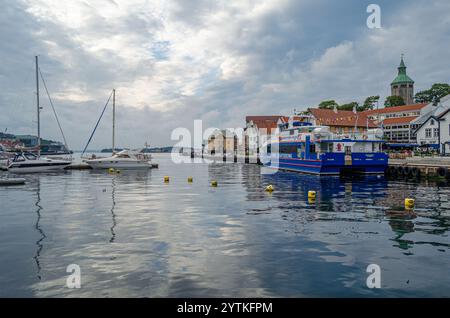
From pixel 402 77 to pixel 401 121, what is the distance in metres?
56.5

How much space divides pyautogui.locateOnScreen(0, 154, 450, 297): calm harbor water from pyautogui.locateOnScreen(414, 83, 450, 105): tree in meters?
97.3

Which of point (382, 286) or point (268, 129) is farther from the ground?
point (268, 129)

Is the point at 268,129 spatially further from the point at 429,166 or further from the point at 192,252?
the point at 192,252

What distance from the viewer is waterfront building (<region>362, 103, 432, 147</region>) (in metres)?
A: 80.7

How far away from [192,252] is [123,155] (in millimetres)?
48428

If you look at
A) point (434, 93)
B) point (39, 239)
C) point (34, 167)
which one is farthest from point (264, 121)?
point (39, 239)

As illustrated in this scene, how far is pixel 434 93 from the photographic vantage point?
103312 millimetres

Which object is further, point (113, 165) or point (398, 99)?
point (398, 99)

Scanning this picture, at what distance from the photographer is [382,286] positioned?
318 inches

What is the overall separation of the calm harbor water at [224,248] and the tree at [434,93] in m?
97.3

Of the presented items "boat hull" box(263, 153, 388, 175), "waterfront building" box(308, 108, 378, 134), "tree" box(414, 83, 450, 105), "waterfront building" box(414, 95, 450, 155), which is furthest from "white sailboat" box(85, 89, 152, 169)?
"tree" box(414, 83, 450, 105)

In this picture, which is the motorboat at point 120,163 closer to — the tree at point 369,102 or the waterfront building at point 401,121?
the waterfront building at point 401,121
